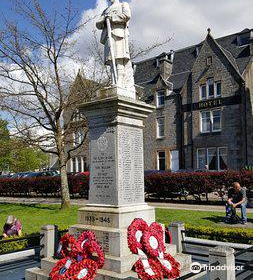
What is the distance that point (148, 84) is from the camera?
43.6 m

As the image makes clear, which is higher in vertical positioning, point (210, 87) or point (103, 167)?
point (210, 87)

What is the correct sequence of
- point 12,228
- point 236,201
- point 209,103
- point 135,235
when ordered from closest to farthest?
1. point 135,235
2. point 12,228
3. point 236,201
4. point 209,103

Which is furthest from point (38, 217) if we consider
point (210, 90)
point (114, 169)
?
point (210, 90)

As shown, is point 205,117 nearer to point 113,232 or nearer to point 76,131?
point 76,131

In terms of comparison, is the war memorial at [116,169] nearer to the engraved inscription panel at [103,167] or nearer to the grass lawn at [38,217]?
the engraved inscription panel at [103,167]

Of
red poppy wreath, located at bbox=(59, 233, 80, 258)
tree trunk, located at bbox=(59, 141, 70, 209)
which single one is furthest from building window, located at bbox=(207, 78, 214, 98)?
red poppy wreath, located at bbox=(59, 233, 80, 258)

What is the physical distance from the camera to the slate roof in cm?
3619

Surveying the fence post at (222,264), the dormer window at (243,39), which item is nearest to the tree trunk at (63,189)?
the fence post at (222,264)

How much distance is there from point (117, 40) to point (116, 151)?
2693mm

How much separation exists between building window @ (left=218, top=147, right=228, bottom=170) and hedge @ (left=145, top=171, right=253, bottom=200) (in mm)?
10504

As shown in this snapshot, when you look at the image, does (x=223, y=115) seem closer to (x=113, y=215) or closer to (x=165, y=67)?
(x=165, y=67)

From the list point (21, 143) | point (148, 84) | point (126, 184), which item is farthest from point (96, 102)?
point (148, 84)

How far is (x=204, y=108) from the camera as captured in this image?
36469 millimetres

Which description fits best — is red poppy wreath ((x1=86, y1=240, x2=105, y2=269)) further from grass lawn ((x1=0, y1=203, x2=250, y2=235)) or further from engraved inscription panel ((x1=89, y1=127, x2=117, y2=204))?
grass lawn ((x1=0, y1=203, x2=250, y2=235))
